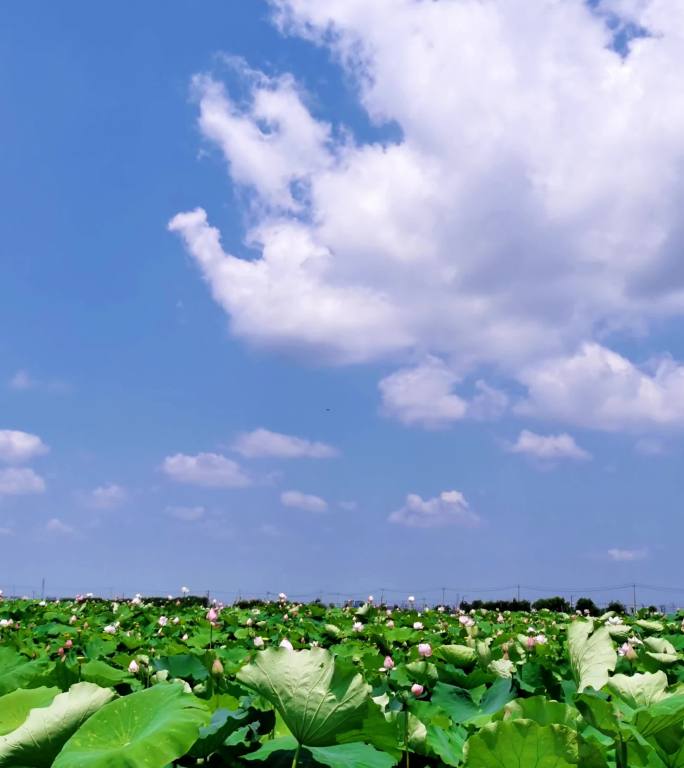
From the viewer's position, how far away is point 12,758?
5.92ft

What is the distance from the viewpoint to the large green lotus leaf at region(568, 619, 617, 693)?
2752mm

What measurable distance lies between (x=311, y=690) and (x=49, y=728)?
63 centimetres

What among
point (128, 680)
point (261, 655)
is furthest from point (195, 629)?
point (261, 655)

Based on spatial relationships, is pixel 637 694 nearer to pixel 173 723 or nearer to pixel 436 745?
pixel 436 745

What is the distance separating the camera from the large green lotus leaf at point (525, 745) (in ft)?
5.35

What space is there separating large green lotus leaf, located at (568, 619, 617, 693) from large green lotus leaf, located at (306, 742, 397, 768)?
3.83 ft

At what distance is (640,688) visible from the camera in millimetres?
2482

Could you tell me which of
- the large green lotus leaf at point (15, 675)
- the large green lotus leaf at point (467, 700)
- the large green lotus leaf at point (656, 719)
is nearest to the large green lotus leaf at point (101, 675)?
the large green lotus leaf at point (15, 675)

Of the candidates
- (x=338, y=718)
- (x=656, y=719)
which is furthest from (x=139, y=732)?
(x=656, y=719)

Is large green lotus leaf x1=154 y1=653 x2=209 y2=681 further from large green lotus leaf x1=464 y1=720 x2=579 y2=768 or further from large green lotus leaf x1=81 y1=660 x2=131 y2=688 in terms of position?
large green lotus leaf x1=464 y1=720 x2=579 y2=768

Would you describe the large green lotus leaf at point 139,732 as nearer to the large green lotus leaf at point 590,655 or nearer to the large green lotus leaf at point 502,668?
the large green lotus leaf at point 590,655

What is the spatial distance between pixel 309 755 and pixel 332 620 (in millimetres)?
7439

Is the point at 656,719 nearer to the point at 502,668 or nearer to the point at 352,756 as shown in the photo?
the point at 352,756

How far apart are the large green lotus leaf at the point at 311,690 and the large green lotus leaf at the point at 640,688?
1.06 metres
